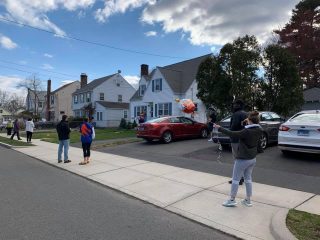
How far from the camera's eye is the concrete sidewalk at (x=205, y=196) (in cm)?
525

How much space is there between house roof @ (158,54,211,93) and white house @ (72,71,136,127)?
1541cm

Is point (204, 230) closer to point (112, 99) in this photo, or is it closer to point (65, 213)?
point (65, 213)

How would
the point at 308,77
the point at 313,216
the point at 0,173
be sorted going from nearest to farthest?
1. the point at 313,216
2. the point at 0,173
3. the point at 308,77

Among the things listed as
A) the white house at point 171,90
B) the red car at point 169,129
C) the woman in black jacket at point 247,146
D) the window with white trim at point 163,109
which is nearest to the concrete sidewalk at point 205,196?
the woman in black jacket at point 247,146

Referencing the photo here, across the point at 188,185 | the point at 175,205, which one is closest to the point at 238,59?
the point at 188,185

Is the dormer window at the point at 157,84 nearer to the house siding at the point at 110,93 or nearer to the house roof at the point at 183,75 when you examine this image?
the house roof at the point at 183,75

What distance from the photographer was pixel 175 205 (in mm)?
6465

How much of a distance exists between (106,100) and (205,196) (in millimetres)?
44629

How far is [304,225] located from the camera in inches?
198

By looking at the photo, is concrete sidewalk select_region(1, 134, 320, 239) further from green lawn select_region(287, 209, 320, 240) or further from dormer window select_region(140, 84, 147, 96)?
dormer window select_region(140, 84, 147, 96)

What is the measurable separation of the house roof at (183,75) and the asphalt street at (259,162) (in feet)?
54.7

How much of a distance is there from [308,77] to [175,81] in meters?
15.4

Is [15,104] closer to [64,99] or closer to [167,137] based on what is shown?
[64,99]

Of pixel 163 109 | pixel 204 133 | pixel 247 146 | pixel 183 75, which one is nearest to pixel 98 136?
pixel 204 133
